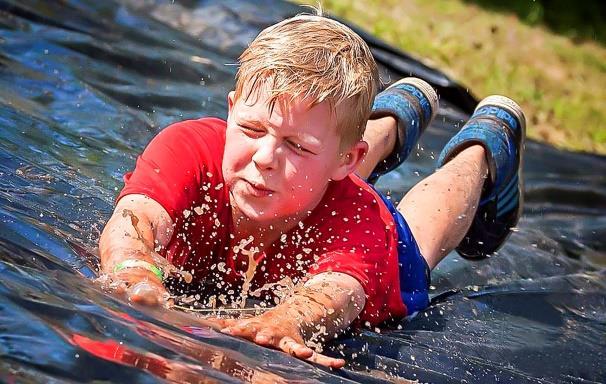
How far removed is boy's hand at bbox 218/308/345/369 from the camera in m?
2.17

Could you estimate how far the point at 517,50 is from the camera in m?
7.93

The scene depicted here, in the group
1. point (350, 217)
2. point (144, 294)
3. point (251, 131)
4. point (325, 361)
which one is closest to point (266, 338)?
point (325, 361)

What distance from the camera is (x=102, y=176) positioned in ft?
11.7

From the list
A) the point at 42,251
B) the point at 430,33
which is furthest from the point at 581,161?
the point at 42,251

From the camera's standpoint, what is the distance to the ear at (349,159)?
2.65m

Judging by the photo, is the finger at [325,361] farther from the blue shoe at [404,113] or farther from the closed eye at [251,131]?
the blue shoe at [404,113]

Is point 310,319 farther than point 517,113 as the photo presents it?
No

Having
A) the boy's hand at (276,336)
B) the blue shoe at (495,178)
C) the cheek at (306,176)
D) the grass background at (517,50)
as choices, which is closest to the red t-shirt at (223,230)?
the cheek at (306,176)

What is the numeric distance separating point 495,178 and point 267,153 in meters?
1.33

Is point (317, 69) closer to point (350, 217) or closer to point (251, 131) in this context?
point (251, 131)

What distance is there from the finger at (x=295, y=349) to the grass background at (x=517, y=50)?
4568 mm

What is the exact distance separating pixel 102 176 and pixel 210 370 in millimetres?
1742

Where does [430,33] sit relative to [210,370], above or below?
below

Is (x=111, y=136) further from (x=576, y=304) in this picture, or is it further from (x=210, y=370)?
(x=210, y=370)
